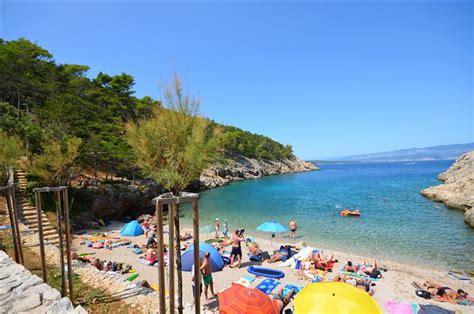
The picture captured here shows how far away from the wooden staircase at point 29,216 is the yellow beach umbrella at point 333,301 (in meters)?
12.7

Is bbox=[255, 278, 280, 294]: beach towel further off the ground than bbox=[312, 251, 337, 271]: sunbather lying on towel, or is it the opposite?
bbox=[255, 278, 280, 294]: beach towel

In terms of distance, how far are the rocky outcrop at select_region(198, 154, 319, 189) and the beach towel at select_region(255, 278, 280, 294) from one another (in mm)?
28552

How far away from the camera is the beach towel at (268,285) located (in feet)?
29.2

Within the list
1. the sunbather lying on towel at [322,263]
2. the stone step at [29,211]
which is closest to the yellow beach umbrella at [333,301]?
the sunbather lying on towel at [322,263]

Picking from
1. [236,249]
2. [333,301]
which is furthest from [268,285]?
[333,301]

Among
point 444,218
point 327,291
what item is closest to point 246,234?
point 327,291

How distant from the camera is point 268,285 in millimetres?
9211

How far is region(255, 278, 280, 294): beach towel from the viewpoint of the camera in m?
8.91

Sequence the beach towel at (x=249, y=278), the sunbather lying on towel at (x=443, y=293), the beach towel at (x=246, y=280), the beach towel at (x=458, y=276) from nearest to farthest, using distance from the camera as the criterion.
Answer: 1. the sunbather lying on towel at (x=443, y=293)
2. the beach towel at (x=246, y=280)
3. the beach towel at (x=249, y=278)
4. the beach towel at (x=458, y=276)

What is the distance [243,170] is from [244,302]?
200ft

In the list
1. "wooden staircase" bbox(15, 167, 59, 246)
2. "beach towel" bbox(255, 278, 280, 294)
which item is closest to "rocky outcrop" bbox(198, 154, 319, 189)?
"wooden staircase" bbox(15, 167, 59, 246)

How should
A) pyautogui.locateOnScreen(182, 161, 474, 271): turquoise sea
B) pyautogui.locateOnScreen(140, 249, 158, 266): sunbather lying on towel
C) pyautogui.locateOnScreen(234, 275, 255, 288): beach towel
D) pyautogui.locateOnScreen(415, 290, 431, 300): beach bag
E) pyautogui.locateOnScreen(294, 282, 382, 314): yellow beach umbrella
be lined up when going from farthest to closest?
1. pyautogui.locateOnScreen(182, 161, 474, 271): turquoise sea
2. pyautogui.locateOnScreen(140, 249, 158, 266): sunbather lying on towel
3. pyautogui.locateOnScreen(234, 275, 255, 288): beach towel
4. pyautogui.locateOnScreen(415, 290, 431, 300): beach bag
5. pyautogui.locateOnScreen(294, 282, 382, 314): yellow beach umbrella

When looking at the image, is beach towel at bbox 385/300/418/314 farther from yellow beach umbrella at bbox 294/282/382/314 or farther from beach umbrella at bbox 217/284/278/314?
beach umbrella at bbox 217/284/278/314

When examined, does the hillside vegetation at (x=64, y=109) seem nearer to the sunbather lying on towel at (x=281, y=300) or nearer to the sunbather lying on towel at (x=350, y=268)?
the sunbather lying on towel at (x=281, y=300)
